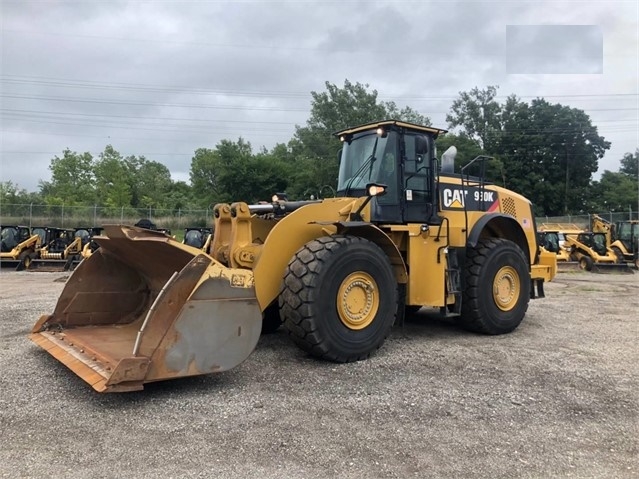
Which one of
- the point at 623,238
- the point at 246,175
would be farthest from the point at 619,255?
the point at 246,175

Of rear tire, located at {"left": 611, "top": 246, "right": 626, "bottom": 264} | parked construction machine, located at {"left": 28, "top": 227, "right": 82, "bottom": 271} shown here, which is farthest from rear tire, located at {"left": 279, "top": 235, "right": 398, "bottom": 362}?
rear tire, located at {"left": 611, "top": 246, "right": 626, "bottom": 264}

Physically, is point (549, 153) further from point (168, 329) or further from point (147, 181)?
point (168, 329)

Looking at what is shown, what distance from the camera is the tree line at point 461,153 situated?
145ft

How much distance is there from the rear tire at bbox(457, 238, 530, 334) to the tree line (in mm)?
35376

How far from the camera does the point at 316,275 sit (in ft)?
16.8

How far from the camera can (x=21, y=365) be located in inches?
208

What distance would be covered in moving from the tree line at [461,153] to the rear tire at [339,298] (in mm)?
37060

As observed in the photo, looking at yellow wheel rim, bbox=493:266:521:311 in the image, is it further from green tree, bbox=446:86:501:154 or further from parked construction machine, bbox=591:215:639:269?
green tree, bbox=446:86:501:154

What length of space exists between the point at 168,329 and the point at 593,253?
19.9 m

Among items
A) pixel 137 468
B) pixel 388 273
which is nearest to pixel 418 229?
pixel 388 273

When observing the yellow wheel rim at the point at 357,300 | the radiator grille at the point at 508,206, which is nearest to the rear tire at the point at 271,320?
the yellow wheel rim at the point at 357,300

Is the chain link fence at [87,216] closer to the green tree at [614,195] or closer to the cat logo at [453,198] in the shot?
the green tree at [614,195]

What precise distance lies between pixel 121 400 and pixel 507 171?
49.9m

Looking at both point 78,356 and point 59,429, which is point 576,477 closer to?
point 59,429
